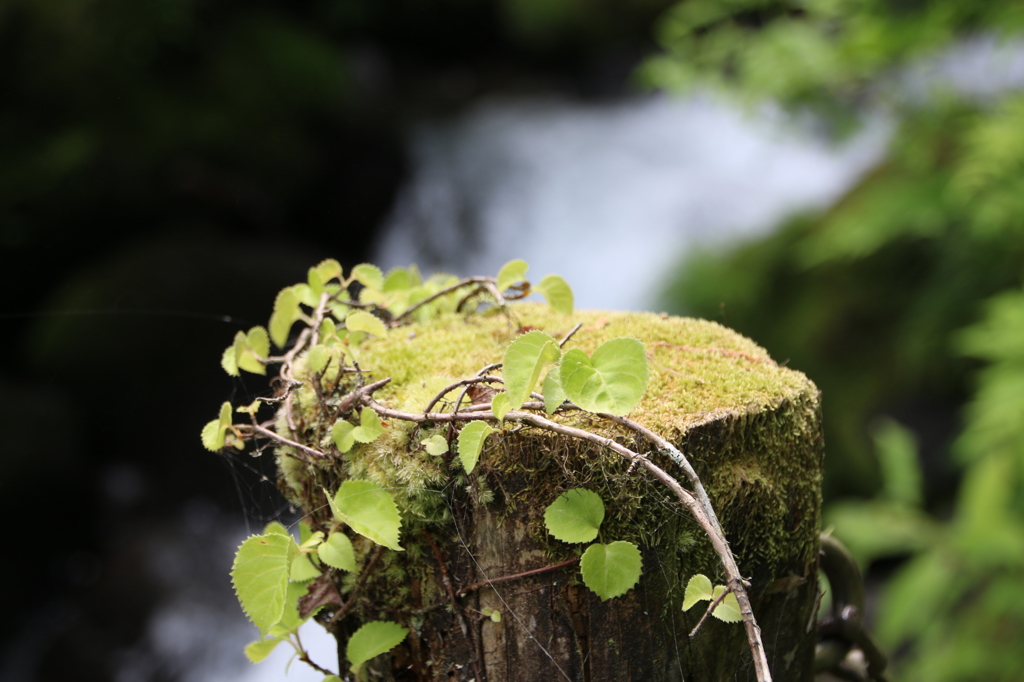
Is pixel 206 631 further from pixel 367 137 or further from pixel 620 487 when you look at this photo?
pixel 367 137

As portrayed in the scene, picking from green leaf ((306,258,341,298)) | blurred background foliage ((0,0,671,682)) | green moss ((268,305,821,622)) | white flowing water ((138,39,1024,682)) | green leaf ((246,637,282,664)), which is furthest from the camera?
white flowing water ((138,39,1024,682))

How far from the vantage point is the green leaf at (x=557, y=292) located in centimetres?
110

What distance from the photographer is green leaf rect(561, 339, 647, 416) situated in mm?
696

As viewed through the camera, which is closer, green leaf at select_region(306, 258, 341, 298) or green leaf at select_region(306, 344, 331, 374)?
green leaf at select_region(306, 344, 331, 374)

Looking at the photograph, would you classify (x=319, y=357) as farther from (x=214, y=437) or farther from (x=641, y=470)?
(x=641, y=470)

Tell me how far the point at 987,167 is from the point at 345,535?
2.93 meters

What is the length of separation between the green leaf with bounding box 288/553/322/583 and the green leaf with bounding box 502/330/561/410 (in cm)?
38

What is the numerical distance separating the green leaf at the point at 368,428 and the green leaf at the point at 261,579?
15 cm

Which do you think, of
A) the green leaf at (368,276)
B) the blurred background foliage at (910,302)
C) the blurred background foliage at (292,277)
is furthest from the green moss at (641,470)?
the blurred background foliage at (292,277)

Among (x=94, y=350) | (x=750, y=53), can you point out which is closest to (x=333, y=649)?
(x=94, y=350)

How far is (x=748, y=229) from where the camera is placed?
4.92 m

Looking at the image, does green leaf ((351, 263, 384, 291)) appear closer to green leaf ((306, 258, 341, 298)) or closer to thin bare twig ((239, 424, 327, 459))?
green leaf ((306, 258, 341, 298))

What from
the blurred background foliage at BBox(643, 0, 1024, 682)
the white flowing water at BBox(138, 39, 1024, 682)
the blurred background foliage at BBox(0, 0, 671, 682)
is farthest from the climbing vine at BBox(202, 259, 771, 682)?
the white flowing water at BBox(138, 39, 1024, 682)

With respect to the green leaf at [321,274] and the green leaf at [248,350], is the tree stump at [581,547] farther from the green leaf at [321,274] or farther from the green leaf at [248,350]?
the green leaf at [321,274]
